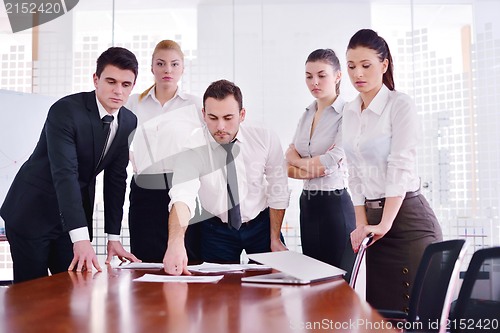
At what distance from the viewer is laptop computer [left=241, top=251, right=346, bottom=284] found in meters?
1.24

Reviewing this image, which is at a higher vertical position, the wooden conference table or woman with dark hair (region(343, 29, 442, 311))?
woman with dark hair (region(343, 29, 442, 311))

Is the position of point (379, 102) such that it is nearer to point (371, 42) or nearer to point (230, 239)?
point (371, 42)

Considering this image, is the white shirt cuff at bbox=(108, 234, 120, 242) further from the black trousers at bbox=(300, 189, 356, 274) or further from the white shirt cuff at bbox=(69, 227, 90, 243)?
the black trousers at bbox=(300, 189, 356, 274)

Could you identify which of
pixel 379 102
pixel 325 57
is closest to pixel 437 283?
pixel 379 102

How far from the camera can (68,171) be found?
177 centimetres

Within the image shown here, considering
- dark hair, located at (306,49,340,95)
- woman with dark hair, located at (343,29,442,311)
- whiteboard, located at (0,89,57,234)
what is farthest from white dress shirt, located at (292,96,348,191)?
whiteboard, located at (0,89,57,234)

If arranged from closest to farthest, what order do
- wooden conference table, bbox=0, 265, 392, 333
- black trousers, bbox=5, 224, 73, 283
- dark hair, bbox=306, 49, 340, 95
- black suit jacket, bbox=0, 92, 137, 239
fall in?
wooden conference table, bbox=0, 265, 392, 333 → black suit jacket, bbox=0, 92, 137, 239 → black trousers, bbox=5, 224, 73, 283 → dark hair, bbox=306, 49, 340, 95

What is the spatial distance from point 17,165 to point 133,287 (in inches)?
109

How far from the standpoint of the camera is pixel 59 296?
1.09 metres

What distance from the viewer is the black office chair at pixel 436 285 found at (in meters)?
1.09

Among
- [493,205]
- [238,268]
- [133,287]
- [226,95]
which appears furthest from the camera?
[493,205]

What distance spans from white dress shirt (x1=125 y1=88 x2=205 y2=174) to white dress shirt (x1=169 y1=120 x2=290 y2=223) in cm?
34

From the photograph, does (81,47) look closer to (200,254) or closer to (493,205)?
(200,254)

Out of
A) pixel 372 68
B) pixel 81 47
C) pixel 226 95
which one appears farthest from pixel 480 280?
pixel 81 47
